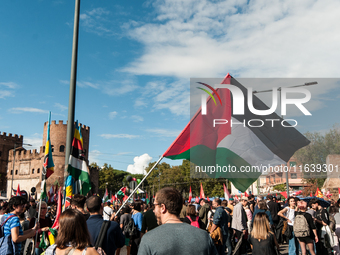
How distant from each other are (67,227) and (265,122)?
251 inches

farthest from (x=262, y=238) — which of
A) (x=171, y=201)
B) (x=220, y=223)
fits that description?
(x=171, y=201)

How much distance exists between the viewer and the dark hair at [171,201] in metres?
2.60

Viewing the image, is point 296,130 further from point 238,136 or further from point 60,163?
point 60,163

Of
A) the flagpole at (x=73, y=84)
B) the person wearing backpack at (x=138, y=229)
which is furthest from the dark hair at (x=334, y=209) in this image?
the flagpole at (x=73, y=84)

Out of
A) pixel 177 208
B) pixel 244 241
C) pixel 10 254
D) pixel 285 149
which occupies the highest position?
pixel 285 149

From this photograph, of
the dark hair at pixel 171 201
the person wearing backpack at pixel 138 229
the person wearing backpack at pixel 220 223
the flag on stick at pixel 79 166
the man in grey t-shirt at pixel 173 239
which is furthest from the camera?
the person wearing backpack at pixel 138 229

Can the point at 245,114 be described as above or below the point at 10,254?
above

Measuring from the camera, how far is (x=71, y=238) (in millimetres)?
2875

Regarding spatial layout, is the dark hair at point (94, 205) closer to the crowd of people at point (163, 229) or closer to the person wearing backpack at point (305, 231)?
the crowd of people at point (163, 229)

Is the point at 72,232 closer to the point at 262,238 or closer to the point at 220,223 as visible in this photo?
the point at 262,238

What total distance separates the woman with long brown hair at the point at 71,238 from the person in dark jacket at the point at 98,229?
1.33 metres

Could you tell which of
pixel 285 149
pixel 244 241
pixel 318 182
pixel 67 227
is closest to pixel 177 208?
pixel 67 227

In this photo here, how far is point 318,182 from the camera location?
44.8 m

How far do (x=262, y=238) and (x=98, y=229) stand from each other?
2.95 m
